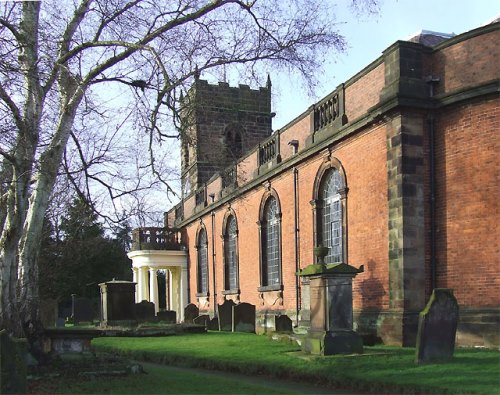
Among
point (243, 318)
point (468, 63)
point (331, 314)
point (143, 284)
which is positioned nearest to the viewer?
point (331, 314)

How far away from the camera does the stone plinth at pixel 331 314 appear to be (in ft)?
44.8

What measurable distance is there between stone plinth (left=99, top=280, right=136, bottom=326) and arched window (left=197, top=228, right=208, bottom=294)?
9.39 metres

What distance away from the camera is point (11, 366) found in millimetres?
8289

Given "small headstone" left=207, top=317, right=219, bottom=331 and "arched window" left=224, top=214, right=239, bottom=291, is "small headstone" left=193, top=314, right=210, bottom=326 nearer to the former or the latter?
"small headstone" left=207, top=317, right=219, bottom=331

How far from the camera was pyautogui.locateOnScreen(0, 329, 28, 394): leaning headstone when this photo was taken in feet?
26.9

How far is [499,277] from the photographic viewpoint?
13.8 metres

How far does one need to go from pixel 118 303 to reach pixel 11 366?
59.9 feet

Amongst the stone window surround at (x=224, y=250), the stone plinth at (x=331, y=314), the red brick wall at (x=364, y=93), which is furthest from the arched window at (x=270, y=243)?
the stone plinth at (x=331, y=314)

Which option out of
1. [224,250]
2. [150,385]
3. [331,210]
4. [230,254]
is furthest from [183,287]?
[150,385]

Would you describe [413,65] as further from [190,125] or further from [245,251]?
[245,251]

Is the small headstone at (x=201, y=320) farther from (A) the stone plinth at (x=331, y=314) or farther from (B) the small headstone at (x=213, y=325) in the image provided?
(A) the stone plinth at (x=331, y=314)

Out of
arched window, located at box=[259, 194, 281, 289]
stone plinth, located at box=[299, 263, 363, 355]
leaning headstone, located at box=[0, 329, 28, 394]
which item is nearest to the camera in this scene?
leaning headstone, located at box=[0, 329, 28, 394]

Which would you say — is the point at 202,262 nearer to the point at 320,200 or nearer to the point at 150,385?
the point at 320,200

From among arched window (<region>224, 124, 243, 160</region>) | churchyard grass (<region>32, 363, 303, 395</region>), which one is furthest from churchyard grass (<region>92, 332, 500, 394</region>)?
arched window (<region>224, 124, 243, 160</region>)
